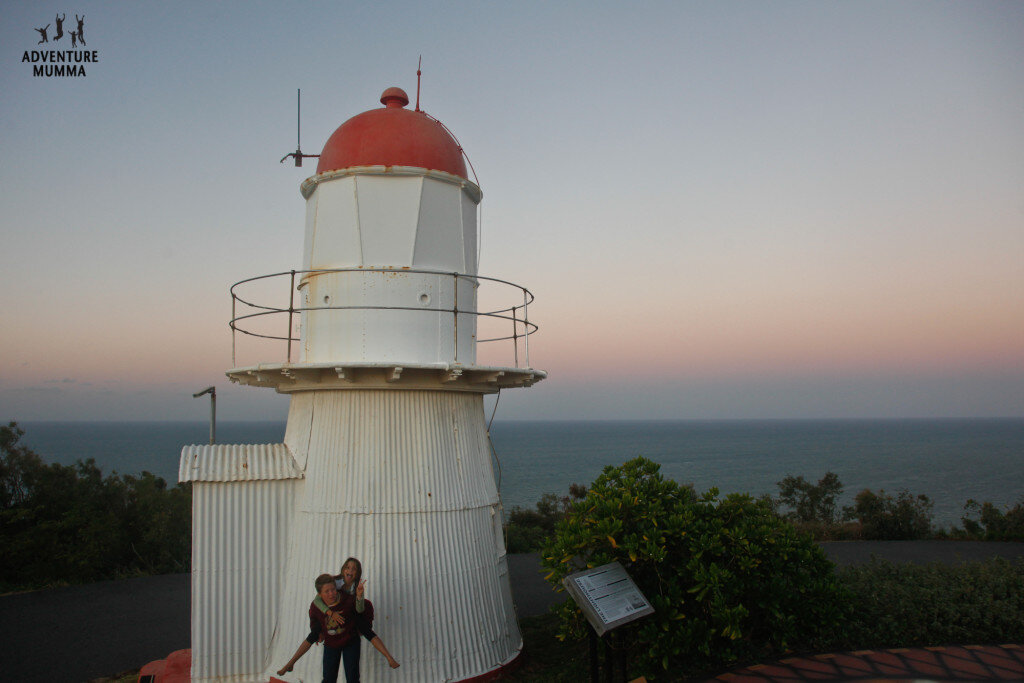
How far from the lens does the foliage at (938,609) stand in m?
7.20

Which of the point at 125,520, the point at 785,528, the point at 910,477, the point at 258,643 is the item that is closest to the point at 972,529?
the point at 785,528

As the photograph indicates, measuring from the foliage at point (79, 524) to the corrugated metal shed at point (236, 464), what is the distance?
10.1 meters

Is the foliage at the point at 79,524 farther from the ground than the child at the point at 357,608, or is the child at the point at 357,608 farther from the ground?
the child at the point at 357,608

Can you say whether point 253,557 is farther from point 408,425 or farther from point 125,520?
point 125,520

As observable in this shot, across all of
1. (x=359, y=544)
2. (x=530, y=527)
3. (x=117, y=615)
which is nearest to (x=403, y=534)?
(x=359, y=544)

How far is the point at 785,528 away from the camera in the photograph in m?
7.62

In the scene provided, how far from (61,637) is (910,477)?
2760 inches

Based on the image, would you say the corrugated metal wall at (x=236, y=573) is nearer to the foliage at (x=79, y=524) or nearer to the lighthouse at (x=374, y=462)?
the lighthouse at (x=374, y=462)

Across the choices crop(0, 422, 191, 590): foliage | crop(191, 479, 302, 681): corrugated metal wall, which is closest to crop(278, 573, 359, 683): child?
crop(191, 479, 302, 681): corrugated metal wall

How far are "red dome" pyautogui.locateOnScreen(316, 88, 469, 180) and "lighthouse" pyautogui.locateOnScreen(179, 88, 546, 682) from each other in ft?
0.08

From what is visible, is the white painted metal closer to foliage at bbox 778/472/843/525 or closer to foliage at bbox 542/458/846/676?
foliage at bbox 542/458/846/676

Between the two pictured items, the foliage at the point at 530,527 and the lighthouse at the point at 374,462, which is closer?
the lighthouse at the point at 374,462

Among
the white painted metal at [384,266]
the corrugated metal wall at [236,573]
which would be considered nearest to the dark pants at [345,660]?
the corrugated metal wall at [236,573]

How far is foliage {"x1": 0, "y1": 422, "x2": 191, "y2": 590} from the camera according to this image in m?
14.7
